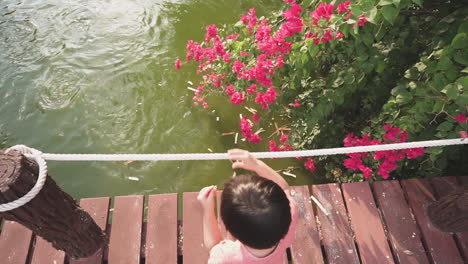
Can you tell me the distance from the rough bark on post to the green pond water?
1.14 m

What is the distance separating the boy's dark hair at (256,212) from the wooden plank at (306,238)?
3.03 ft

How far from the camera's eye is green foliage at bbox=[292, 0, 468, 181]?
5.30 feet

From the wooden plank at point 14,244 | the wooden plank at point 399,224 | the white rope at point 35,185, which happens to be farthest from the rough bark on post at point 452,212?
the wooden plank at point 14,244

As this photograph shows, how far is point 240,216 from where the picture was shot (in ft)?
3.75

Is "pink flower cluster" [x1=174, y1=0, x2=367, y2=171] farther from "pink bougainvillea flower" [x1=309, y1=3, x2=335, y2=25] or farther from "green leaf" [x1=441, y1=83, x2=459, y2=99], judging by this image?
"green leaf" [x1=441, y1=83, x2=459, y2=99]

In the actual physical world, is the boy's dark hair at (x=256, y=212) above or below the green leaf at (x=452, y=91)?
below

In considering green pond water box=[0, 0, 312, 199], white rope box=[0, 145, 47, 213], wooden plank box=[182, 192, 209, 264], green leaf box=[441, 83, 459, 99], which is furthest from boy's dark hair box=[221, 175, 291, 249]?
green pond water box=[0, 0, 312, 199]

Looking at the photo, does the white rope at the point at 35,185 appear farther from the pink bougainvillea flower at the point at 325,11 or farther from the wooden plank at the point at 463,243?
the wooden plank at the point at 463,243

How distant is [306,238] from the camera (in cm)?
207

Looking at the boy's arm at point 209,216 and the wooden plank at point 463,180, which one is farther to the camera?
the wooden plank at point 463,180

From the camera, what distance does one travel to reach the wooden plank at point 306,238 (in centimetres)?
200

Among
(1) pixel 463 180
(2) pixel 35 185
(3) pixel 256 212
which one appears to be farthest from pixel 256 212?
(1) pixel 463 180

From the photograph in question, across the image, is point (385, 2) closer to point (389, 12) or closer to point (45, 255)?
point (389, 12)

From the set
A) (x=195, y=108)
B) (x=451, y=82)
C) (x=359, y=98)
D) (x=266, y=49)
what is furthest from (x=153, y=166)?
(x=451, y=82)
